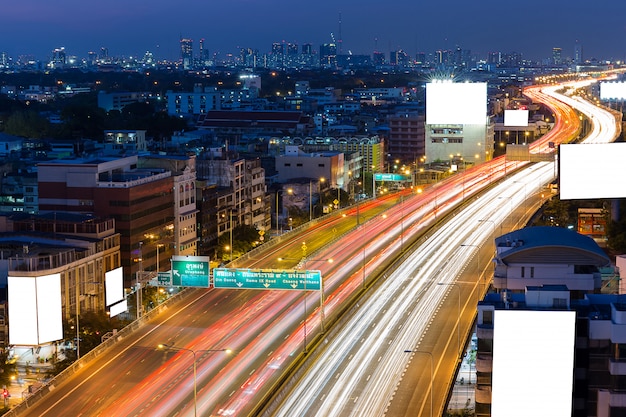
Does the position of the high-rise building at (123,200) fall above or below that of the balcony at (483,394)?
above

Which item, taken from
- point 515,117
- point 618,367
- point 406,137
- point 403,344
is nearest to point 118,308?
point 403,344

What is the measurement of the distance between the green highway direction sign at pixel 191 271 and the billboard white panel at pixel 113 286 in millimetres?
4188

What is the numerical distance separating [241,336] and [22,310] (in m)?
4.67

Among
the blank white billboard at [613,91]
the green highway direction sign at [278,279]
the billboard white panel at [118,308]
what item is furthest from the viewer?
the blank white billboard at [613,91]

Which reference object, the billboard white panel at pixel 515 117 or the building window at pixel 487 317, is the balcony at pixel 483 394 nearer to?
the building window at pixel 487 317

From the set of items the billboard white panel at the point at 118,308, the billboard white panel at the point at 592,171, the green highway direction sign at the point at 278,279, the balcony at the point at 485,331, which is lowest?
the billboard white panel at the point at 118,308

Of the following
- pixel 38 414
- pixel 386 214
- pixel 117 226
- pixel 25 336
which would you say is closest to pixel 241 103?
pixel 386 214

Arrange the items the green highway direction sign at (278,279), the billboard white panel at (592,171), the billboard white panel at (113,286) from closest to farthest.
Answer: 1. the green highway direction sign at (278,279)
2. the billboard white panel at (113,286)
3. the billboard white panel at (592,171)

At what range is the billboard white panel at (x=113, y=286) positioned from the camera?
81.8ft

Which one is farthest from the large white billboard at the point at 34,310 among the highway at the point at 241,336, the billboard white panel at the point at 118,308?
the highway at the point at 241,336

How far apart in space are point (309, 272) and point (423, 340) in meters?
2.40

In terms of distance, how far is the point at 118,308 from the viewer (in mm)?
24000

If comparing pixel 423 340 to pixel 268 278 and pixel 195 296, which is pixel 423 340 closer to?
pixel 268 278

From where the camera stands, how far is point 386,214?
35.6 metres
